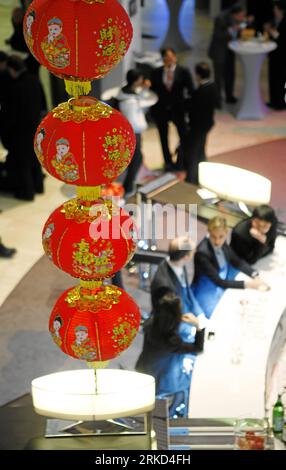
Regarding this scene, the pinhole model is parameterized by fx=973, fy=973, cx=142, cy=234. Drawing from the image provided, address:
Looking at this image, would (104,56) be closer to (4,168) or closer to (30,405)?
(30,405)

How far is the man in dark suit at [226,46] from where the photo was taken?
11.3 meters

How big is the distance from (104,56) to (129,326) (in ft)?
3.88

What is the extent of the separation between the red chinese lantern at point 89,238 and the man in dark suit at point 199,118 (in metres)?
5.00

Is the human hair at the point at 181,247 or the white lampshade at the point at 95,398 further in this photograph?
the human hair at the point at 181,247

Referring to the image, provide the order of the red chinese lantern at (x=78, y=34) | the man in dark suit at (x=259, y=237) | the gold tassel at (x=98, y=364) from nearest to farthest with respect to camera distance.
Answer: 1. the red chinese lantern at (x=78, y=34)
2. the gold tassel at (x=98, y=364)
3. the man in dark suit at (x=259, y=237)

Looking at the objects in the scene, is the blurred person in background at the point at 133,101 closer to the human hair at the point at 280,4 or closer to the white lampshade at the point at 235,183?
the white lampshade at the point at 235,183

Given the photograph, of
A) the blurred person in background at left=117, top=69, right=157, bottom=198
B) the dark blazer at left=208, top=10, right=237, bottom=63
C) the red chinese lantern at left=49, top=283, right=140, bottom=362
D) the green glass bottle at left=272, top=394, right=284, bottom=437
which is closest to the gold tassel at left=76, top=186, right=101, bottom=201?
the red chinese lantern at left=49, top=283, right=140, bottom=362

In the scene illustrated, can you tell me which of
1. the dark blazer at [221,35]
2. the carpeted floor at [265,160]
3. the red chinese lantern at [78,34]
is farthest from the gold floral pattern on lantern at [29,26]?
the dark blazer at [221,35]

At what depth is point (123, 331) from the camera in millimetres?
4137

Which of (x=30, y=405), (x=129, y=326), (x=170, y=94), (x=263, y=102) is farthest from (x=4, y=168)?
(x=129, y=326)

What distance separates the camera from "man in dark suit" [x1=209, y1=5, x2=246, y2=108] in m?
11.3

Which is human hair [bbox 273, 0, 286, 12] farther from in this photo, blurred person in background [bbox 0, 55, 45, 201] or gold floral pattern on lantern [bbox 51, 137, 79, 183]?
gold floral pattern on lantern [bbox 51, 137, 79, 183]

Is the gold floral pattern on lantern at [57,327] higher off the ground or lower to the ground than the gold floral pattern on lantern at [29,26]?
lower

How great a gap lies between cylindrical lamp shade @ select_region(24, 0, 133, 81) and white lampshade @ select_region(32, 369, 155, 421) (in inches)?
56.8
